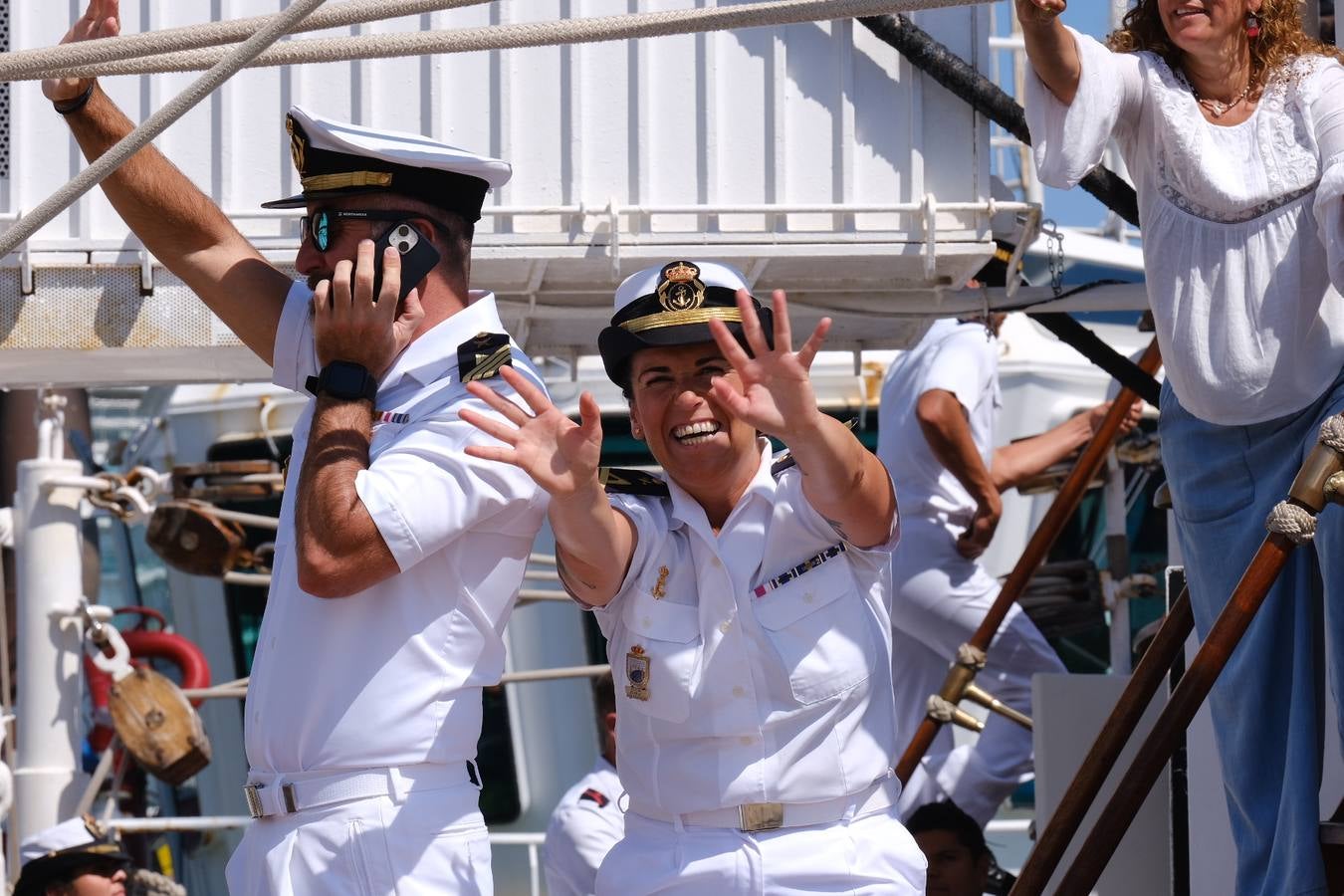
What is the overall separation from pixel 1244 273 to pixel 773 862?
1304mm

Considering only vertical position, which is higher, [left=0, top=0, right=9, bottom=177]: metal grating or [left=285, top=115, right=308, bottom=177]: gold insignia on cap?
[left=0, top=0, right=9, bottom=177]: metal grating

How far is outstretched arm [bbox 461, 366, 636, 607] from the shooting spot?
2.98 m

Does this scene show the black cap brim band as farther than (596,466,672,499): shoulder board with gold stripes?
No

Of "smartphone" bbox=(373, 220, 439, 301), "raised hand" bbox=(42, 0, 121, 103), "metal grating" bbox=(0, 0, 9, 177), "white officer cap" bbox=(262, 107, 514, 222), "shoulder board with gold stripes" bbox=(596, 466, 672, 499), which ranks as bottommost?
"shoulder board with gold stripes" bbox=(596, 466, 672, 499)

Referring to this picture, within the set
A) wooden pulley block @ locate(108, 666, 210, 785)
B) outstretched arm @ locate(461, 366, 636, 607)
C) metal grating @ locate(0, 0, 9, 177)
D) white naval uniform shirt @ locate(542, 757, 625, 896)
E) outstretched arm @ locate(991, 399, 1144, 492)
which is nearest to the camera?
outstretched arm @ locate(461, 366, 636, 607)

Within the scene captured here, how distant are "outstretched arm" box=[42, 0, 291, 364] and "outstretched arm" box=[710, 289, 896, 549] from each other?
931 mm

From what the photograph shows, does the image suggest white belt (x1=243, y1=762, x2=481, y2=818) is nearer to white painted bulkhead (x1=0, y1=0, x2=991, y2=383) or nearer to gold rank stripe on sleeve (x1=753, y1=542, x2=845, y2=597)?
gold rank stripe on sleeve (x1=753, y1=542, x2=845, y2=597)

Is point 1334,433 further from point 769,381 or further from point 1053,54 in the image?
point 769,381

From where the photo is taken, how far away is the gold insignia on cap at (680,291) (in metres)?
3.28

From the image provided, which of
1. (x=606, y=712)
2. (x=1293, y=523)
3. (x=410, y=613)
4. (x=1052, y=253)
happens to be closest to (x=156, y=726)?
(x=606, y=712)

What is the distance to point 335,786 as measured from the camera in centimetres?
304

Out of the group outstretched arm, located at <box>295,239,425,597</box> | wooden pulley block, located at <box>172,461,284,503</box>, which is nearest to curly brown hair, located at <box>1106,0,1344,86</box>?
outstretched arm, located at <box>295,239,425,597</box>

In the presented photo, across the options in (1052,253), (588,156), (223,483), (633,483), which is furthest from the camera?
(223,483)

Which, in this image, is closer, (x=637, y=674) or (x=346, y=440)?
(x=346, y=440)
